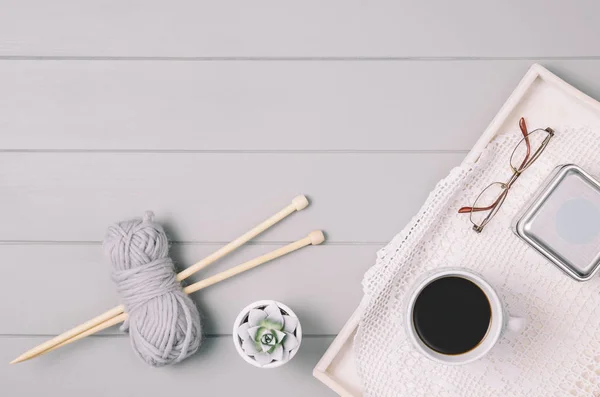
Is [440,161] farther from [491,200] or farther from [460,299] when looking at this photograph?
[460,299]

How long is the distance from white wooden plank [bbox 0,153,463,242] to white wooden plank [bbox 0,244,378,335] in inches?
0.8

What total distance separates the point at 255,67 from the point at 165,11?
119 mm

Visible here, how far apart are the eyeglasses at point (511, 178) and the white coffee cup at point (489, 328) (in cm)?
10

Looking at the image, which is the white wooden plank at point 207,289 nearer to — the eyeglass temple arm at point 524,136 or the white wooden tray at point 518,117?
the white wooden tray at point 518,117

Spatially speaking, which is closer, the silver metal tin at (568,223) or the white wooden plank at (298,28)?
the silver metal tin at (568,223)

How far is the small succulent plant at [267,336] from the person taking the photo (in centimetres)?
59

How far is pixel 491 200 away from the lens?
617 mm

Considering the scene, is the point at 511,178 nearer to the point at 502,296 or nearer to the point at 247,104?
the point at 502,296

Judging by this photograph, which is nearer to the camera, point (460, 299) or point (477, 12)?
point (460, 299)

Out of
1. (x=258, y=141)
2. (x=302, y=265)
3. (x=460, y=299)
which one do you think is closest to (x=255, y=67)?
(x=258, y=141)

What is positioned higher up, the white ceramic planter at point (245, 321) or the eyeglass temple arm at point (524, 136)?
the eyeglass temple arm at point (524, 136)

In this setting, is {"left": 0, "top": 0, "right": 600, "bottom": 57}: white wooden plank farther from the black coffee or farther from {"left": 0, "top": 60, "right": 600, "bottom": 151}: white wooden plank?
the black coffee

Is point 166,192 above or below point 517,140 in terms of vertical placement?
below

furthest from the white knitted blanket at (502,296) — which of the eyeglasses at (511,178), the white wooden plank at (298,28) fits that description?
the white wooden plank at (298,28)
